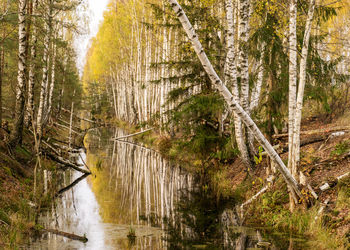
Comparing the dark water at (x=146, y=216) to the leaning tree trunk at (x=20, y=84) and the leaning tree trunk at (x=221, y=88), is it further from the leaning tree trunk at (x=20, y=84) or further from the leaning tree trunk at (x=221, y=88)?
the leaning tree trunk at (x=20, y=84)

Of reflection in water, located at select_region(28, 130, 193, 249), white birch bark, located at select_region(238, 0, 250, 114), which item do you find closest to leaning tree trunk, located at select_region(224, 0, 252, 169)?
white birch bark, located at select_region(238, 0, 250, 114)

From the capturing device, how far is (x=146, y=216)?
24.8ft

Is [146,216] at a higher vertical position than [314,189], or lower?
lower

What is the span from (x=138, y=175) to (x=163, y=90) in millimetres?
6455

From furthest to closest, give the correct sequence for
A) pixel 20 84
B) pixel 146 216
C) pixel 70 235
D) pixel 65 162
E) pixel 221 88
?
1. pixel 65 162
2. pixel 20 84
3. pixel 146 216
4. pixel 70 235
5. pixel 221 88

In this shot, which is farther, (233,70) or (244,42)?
(233,70)

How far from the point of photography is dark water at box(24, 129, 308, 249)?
579cm

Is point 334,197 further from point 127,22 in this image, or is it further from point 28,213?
point 127,22

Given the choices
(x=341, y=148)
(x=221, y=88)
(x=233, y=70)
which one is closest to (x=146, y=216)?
(x=221, y=88)

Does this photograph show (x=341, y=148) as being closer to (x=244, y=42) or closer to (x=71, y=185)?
(x=244, y=42)

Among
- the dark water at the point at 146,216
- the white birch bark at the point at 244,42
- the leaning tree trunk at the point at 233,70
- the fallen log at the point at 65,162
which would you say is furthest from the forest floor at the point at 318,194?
the fallen log at the point at 65,162

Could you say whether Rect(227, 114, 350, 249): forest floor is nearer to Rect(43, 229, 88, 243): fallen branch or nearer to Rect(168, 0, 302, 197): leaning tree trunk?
Rect(168, 0, 302, 197): leaning tree trunk

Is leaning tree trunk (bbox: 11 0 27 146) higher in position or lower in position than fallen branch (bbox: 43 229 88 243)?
higher

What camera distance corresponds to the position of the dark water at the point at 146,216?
19.0ft
